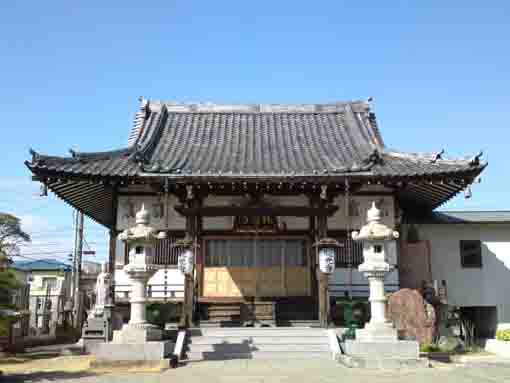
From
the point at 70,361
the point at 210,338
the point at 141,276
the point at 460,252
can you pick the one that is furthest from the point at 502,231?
the point at 70,361

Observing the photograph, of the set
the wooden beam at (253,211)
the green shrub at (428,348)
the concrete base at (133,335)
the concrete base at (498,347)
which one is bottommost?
the concrete base at (498,347)

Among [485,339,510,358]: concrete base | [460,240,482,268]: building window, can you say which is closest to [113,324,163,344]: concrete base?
[485,339,510,358]: concrete base

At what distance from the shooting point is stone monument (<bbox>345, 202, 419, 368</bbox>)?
438 inches

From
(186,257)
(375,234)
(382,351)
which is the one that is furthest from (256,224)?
(382,351)

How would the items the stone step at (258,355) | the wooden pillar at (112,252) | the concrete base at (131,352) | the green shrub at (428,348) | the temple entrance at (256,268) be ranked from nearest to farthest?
the concrete base at (131,352) → the stone step at (258,355) → the green shrub at (428,348) → the wooden pillar at (112,252) → the temple entrance at (256,268)

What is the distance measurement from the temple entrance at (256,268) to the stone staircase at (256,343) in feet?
7.53

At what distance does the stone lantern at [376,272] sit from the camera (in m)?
11.6

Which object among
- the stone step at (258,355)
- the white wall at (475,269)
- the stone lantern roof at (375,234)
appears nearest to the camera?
the stone lantern roof at (375,234)

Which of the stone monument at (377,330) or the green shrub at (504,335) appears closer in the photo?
the stone monument at (377,330)

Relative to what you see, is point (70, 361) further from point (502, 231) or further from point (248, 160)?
point (502, 231)

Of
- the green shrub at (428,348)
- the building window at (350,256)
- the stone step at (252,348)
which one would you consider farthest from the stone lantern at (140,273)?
the building window at (350,256)

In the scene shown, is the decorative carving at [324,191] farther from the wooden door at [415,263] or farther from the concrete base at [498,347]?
the concrete base at [498,347]

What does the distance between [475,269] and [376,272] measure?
33.4 ft

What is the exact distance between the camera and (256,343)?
13594 mm
